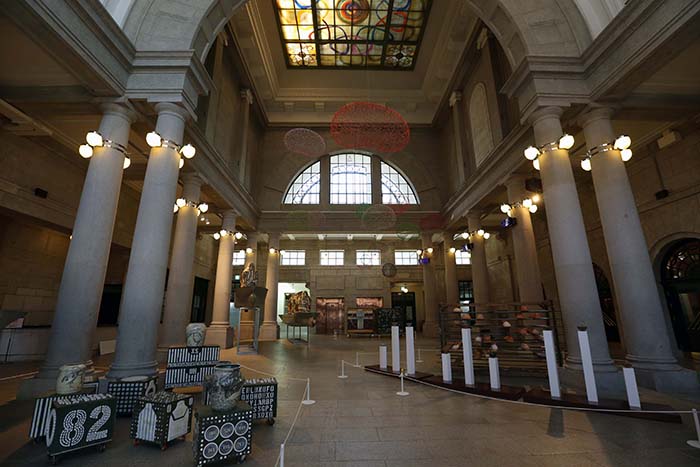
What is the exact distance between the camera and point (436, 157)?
733 inches

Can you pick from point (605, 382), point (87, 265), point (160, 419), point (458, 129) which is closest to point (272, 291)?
point (87, 265)

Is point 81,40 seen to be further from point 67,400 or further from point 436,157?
point 436,157

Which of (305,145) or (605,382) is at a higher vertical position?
(305,145)

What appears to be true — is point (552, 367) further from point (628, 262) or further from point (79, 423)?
point (79, 423)

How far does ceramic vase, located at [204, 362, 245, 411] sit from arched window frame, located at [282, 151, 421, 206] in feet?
49.4

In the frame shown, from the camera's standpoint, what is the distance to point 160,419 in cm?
305

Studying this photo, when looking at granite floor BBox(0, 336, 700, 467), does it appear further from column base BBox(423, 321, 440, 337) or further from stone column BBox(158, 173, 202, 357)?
column base BBox(423, 321, 440, 337)

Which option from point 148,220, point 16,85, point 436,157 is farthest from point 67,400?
point 436,157

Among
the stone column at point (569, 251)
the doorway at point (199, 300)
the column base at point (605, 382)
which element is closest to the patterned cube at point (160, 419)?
the column base at point (605, 382)

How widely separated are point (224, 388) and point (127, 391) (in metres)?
2.24

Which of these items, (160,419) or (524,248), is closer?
(160,419)

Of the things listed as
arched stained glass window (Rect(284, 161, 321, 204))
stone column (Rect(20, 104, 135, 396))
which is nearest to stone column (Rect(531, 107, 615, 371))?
stone column (Rect(20, 104, 135, 396))

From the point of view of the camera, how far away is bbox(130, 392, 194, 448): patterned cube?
304cm

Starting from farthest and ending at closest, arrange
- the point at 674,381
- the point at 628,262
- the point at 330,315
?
the point at 330,315 → the point at 628,262 → the point at 674,381
